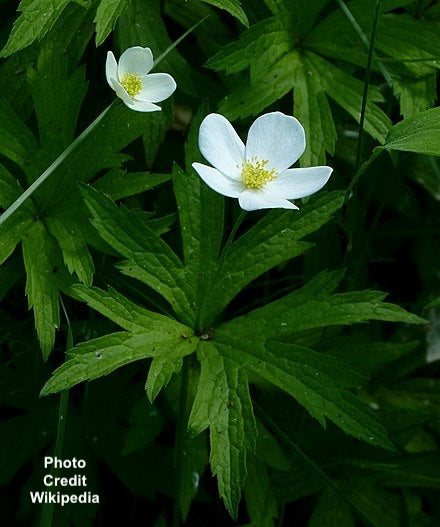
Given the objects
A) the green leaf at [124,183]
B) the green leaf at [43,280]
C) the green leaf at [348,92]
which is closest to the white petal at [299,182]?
the green leaf at [124,183]

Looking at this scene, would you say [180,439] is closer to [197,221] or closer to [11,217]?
[197,221]

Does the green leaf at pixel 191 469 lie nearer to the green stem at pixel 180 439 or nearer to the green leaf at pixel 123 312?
the green stem at pixel 180 439

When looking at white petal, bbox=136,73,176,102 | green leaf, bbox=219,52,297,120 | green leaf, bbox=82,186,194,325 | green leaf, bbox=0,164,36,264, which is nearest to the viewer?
green leaf, bbox=82,186,194,325

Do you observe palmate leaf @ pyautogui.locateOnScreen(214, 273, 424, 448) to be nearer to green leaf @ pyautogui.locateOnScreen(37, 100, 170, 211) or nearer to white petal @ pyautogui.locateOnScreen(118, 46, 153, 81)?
green leaf @ pyautogui.locateOnScreen(37, 100, 170, 211)

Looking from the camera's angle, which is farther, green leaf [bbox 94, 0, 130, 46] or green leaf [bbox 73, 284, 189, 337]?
green leaf [bbox 94, 0, 130, 46]

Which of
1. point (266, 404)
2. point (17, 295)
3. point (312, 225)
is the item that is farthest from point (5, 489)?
point (312, 225)

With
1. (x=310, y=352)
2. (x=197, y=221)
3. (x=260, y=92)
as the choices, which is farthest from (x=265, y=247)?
(x=260, y=92)

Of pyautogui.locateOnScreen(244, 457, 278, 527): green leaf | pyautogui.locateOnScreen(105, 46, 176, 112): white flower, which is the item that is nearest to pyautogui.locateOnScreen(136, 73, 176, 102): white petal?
pyautogui.locateOnScreen(105, 46, 176, 112): white flower
